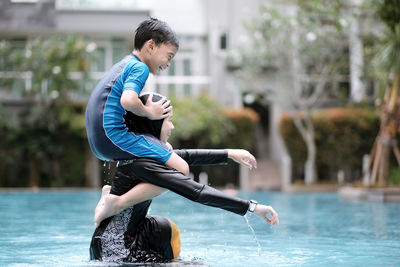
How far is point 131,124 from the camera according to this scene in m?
4.74

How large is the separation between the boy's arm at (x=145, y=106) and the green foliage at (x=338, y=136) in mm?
22490

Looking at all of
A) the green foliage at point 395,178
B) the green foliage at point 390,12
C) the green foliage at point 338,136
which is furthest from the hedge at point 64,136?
the green foliage at point 390,12

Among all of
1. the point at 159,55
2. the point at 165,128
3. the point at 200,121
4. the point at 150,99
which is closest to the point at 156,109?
the point at 150,99

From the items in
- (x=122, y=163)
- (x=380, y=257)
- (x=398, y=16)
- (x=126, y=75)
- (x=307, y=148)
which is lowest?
(x=307, y=148)

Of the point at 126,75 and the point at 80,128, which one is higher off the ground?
the point at 126,75

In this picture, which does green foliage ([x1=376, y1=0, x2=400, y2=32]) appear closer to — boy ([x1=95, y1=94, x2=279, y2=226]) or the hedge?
the hedge

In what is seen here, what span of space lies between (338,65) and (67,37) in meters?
10.6

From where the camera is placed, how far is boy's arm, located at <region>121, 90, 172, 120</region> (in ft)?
14.4

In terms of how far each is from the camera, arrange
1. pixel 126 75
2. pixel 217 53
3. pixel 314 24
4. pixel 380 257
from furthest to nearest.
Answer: pixel 217 53 < pixel 314 24 < pixel 380 257 < pixel 126 75

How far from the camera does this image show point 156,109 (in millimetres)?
4652

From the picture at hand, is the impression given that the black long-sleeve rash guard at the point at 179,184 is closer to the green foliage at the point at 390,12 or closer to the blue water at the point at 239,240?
the blue water at the point at 239,240

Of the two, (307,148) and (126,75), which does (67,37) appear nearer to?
(307,148)

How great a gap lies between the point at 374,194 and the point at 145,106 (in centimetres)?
1312

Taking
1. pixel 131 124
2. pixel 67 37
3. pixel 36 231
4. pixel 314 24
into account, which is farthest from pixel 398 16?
pixel 67 37
